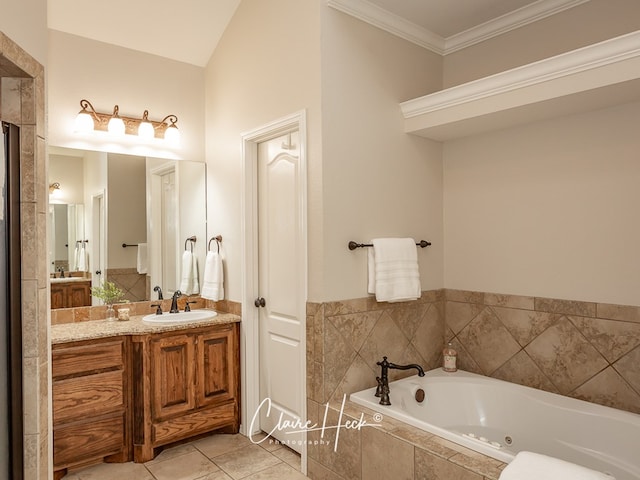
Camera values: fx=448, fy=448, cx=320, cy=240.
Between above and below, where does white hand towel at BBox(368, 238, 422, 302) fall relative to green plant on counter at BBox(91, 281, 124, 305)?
above

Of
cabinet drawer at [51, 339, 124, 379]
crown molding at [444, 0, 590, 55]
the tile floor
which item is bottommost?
the tile floor

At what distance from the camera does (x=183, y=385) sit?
2.96 metres

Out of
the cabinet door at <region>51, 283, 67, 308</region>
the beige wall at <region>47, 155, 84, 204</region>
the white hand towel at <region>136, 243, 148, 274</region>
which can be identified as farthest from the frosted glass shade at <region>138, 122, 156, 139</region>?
the cabinet door at <region>51, 283, 67, 308</region>

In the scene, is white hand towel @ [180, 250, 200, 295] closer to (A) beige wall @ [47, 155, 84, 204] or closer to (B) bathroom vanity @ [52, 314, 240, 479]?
(B) bathroom vanity @ [52, 314, 240, 479]

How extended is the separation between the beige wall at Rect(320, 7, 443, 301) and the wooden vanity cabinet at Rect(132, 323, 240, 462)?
1020 mm

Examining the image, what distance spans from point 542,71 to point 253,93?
1.79 meters

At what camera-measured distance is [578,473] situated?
1611 millimetres

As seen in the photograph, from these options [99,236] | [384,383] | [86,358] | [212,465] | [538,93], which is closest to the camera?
[538,93]

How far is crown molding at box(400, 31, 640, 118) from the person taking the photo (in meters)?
2.00

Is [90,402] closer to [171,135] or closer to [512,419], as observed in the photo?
[171,135]

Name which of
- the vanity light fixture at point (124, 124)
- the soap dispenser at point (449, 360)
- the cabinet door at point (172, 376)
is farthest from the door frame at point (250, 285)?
the soap dispenser at point (449, 360)

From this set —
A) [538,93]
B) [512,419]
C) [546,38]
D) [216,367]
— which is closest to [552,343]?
[512,419]

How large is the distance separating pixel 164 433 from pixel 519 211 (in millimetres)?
2679

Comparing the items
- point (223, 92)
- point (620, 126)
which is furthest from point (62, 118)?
point (620, 126)
